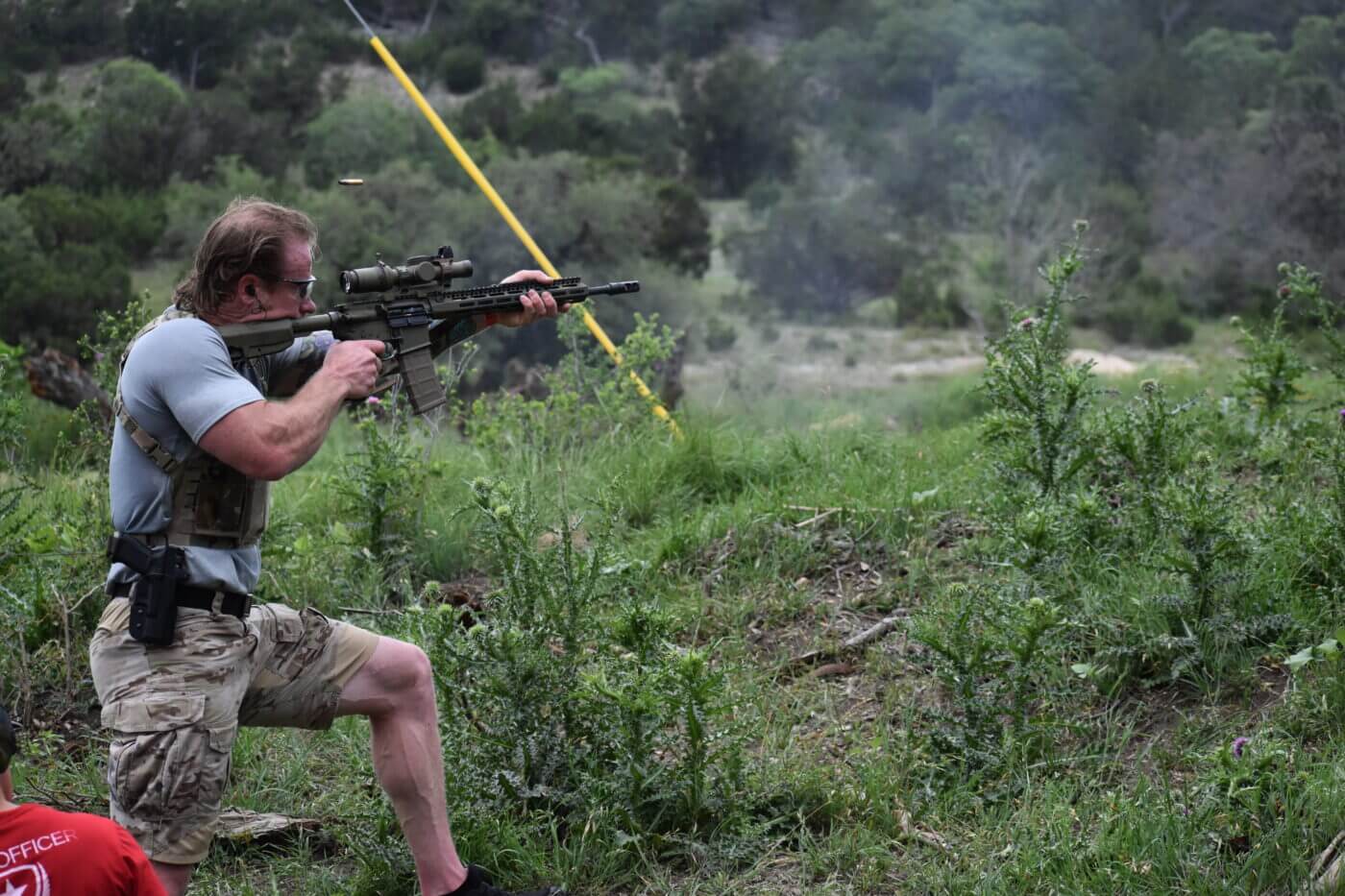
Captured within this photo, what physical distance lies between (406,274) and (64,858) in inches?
65.7

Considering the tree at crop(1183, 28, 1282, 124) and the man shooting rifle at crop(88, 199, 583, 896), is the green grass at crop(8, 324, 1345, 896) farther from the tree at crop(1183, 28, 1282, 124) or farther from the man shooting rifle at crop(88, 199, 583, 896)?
the tree at crop(1183, 28, 1282, 124)

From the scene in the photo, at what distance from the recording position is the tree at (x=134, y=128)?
52.6 ft

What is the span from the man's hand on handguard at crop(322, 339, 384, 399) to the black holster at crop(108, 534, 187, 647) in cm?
51

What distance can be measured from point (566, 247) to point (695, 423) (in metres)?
14.6

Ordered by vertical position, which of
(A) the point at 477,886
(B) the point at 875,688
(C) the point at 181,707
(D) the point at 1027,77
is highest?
(C) the point at 181,707

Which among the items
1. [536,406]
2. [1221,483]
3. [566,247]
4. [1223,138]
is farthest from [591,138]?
[1221,483]

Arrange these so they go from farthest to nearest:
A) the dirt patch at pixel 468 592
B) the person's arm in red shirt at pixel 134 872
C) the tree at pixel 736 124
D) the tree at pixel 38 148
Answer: the tree at pixel 736 124 → the tree at pixel 38 148 → the dirt patch at pixel 468 592 → the person's arm in red shirt at pixel 134 872

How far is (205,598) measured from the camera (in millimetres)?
3059

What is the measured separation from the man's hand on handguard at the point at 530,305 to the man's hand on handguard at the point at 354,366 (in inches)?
22.0

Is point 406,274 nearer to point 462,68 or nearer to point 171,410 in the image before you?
point 171,410

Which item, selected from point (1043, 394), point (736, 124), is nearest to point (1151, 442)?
point (1043, 394)

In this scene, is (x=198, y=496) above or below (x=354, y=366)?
below

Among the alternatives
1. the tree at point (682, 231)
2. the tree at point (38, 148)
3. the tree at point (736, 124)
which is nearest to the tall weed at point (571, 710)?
the tree at point (38, 148)

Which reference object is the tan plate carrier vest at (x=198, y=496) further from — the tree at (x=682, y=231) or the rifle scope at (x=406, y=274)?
the tree at (x=682, y=231)
